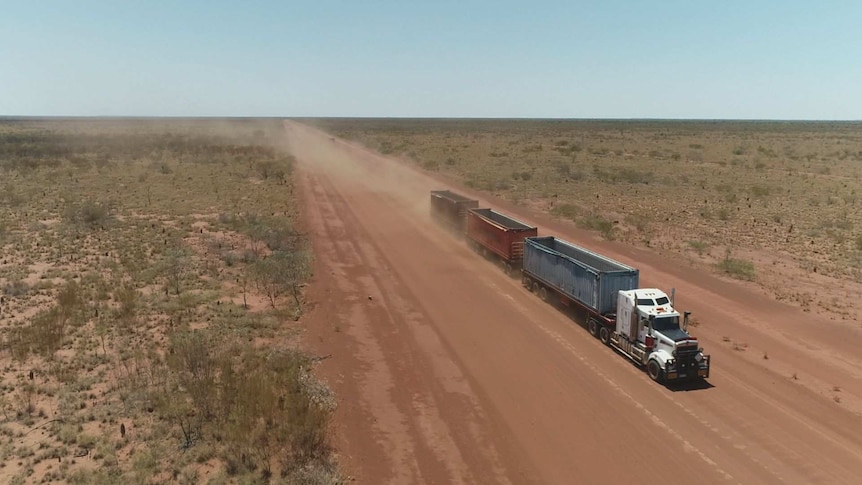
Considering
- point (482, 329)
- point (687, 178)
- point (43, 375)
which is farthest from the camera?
point (687, 178)

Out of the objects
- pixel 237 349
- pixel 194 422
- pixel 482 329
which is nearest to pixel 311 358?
pixel 237 349

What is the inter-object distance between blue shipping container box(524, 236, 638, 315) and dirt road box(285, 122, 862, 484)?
4.34 ft

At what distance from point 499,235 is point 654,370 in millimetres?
14365

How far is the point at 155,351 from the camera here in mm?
19141

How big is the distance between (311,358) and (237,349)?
2570 mm

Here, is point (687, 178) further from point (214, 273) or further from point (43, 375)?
point (43, 375)

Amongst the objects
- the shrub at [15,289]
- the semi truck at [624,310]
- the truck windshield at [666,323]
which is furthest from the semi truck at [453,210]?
the shrub at [15,289]

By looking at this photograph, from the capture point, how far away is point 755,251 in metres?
35.8

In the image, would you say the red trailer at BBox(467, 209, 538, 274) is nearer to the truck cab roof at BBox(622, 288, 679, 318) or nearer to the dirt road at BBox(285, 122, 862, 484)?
the dirt road at BBox(285, 122, 862, 484)

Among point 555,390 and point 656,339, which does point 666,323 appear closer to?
point 656,339

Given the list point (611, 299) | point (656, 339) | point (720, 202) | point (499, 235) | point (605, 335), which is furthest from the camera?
point (720, 202)

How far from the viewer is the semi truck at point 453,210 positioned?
3950cm

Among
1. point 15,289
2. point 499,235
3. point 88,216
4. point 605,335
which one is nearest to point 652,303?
point 605,335

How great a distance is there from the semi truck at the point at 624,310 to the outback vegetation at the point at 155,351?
35.1 feet
